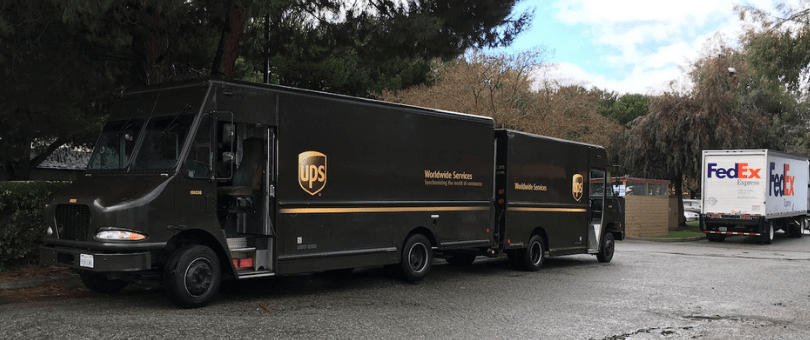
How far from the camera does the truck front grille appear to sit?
869 cm

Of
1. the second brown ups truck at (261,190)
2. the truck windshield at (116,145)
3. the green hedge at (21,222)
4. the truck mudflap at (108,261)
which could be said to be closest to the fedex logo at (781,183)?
the second brown ups truck at (261,190)

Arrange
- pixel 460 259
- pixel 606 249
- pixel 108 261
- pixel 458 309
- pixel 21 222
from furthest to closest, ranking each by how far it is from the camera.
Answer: pixel 606 249
pixel 460 259
pixel 21 222
pixel 458 309
pixel 108 261

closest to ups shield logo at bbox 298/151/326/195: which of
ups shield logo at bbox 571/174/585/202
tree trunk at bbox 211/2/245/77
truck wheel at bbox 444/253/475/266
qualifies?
tree trunk at bbox 211/2/245/77

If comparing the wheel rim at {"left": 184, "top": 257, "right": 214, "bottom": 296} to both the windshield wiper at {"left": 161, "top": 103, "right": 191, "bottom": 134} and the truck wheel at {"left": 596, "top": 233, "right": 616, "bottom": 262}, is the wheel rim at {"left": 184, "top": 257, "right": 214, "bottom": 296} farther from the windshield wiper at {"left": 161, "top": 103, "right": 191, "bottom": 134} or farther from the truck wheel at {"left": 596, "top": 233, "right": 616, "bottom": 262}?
the truck wheel at {"left": 596, "top": 233, "right": 616, "bottom": 262}

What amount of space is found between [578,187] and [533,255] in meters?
2.19

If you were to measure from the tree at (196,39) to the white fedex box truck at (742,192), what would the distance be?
45.4ft

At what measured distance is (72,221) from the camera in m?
8.88

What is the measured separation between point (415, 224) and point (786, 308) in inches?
222

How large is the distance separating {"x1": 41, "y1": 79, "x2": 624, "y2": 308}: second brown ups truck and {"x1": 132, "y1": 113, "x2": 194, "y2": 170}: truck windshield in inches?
0.7

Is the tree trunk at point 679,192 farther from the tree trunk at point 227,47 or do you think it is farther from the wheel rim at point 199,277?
the wheel rim at point 199,277

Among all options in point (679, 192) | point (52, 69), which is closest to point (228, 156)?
point (52, 69)

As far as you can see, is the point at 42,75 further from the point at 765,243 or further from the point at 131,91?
the point at 765,243

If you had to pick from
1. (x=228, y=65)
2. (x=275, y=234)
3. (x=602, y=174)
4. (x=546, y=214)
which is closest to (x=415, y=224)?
(x=275, y=234)

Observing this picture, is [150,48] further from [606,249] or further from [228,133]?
[606,249]
